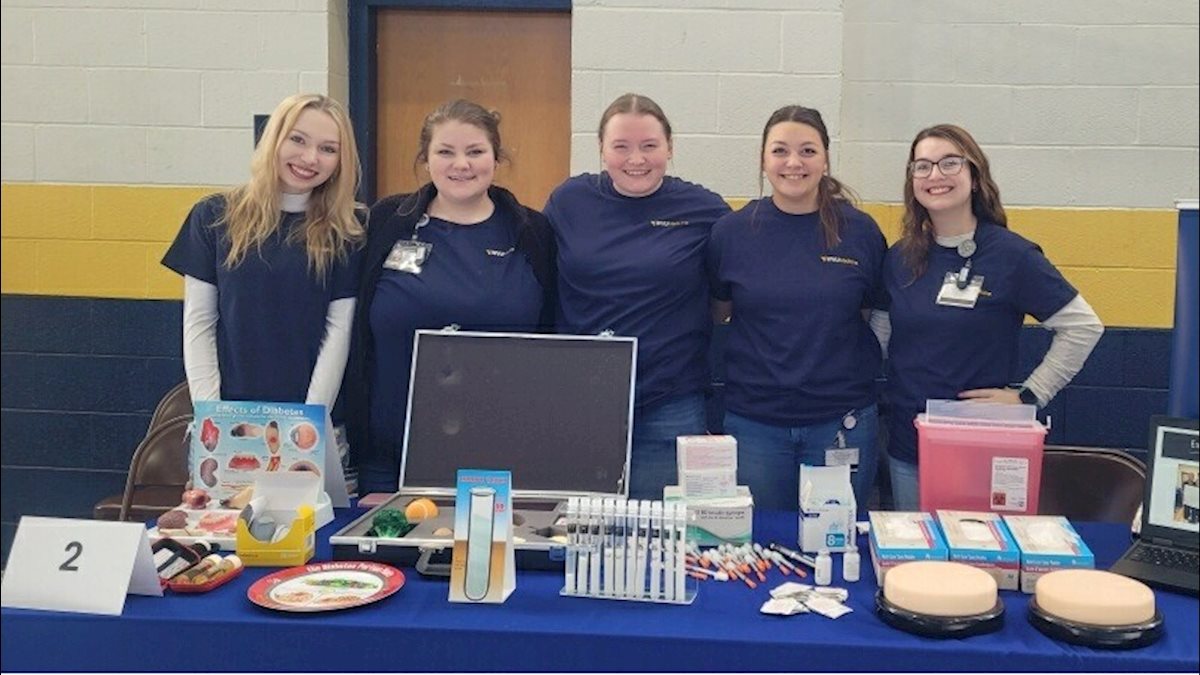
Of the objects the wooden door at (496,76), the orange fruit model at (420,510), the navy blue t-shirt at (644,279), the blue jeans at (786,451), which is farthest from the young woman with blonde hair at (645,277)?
the wooden door at (496,76)

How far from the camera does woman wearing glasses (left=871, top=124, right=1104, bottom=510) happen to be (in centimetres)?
230

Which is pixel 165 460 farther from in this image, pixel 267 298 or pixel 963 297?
pixel 963 297

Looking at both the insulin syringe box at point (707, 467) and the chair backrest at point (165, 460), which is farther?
the chair backrest at point (165, 460)

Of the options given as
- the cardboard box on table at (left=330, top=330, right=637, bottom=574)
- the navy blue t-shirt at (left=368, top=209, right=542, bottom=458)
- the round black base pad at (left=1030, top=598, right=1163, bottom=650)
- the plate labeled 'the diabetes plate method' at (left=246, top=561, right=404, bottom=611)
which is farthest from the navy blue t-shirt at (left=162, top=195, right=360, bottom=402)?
the round black base pad at (left=1030, top=598, right=1163, bottom=650)

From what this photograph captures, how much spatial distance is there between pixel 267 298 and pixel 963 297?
5.08 feet

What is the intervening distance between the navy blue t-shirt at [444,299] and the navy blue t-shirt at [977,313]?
0.88m

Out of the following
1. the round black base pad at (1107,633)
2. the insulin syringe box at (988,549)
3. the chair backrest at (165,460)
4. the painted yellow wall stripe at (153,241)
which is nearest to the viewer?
the round black base pad at (1107,633)

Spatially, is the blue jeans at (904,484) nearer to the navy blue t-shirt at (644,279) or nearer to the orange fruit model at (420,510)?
the navy blue t-shirt at (644,279)

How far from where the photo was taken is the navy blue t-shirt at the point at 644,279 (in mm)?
2404

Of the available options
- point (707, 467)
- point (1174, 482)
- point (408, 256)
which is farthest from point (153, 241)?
point (1174, 482)

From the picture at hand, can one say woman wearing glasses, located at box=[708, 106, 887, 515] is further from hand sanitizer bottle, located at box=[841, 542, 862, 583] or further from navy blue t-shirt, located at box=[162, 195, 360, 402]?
navy blue t-shirt, located at box=[162, 195, 360, 402]

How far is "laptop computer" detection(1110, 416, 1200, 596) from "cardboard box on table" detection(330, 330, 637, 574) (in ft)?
3.01

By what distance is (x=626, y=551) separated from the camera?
5.33 feet

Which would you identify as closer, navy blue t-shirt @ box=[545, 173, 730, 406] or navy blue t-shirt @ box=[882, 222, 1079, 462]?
navy blue t-shirt @ box=[882, 222, 1079, 462]
